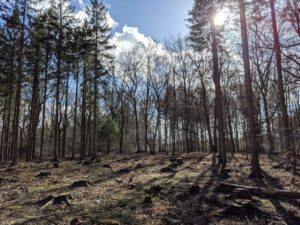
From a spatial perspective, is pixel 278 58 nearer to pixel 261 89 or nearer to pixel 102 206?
pixel 102 206

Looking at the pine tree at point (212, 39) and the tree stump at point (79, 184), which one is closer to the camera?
the tree stump at point (79, 184)

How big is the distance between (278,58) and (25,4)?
1504 centimetres

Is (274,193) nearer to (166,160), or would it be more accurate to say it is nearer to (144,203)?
(144,203)

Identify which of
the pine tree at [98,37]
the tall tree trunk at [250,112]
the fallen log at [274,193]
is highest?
the pine tree at [98,37]

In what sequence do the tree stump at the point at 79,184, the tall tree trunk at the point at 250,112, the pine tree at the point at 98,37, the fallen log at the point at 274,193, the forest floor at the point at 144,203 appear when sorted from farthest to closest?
the pine tree at the point at 98,37 → the tall tree trunk at the point at 250,112 → the tree stump at the point at 79,184 → the fallen log at the point at 274,193 → the forest floor at the point at 144,203

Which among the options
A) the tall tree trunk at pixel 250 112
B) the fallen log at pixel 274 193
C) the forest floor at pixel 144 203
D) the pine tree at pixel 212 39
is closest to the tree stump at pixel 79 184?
the forest floor at pixel 144 203

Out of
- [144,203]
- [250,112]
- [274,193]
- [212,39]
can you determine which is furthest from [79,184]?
[212,39]

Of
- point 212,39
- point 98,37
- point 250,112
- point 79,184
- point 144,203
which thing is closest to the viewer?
point 144,203

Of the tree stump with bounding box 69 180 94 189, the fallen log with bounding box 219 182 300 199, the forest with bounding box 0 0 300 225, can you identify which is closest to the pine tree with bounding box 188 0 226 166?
the forest with bounding box 0 0 300 225

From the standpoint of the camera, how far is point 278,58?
1321cm

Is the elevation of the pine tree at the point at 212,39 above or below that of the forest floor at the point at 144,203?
above

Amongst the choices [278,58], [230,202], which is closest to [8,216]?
[230,202]

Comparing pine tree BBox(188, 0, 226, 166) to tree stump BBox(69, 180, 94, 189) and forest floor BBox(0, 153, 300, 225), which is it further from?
tree stump BBox(69, 180, 94, 189)

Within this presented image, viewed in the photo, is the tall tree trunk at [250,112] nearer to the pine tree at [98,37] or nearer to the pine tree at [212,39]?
the pine tree at [212,39]
